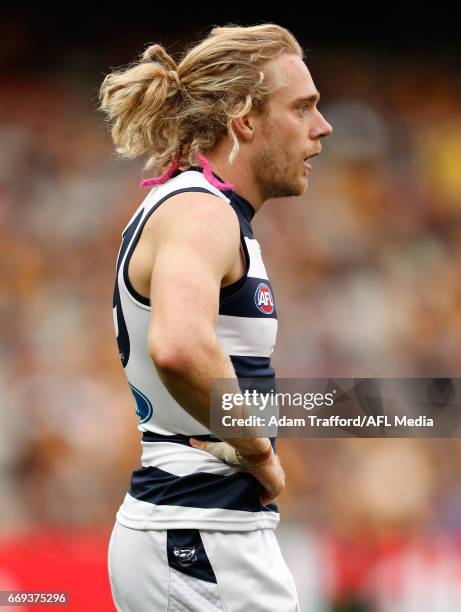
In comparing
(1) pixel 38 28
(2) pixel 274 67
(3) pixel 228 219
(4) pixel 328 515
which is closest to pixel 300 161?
(2) pixel 274 67

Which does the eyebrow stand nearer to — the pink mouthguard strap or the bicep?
the pink mouthguard strap

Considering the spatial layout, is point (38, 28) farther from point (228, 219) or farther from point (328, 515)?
point (228, 219)

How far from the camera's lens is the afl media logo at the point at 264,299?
200cm

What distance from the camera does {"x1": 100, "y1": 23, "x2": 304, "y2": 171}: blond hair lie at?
2283mm

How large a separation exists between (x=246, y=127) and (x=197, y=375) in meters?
0.78

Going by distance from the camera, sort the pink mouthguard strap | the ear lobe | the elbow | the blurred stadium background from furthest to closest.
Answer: the blurred stadium background, the ear lobe, the pink mouthguard strap, the elbow

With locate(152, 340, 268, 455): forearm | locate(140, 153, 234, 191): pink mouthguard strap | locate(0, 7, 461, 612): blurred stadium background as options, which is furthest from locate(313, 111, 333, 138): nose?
locate(0, 7, 461, 612): blurred stadium background

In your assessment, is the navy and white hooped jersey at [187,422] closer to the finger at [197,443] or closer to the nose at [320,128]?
the finger at [197,443]

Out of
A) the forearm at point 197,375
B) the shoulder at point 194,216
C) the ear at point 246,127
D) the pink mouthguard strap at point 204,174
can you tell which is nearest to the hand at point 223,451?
the forearm at point 197,375

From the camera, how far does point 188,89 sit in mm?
2322

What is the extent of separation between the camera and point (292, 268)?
5543mm

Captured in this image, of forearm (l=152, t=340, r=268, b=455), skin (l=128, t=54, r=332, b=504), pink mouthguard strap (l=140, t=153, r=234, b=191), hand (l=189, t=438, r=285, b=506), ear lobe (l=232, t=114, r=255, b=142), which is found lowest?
hand (l=189, t=438, r=285, b=506)

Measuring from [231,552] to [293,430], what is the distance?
41 centimetres

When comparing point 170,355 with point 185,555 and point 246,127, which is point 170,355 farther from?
point 246,127
